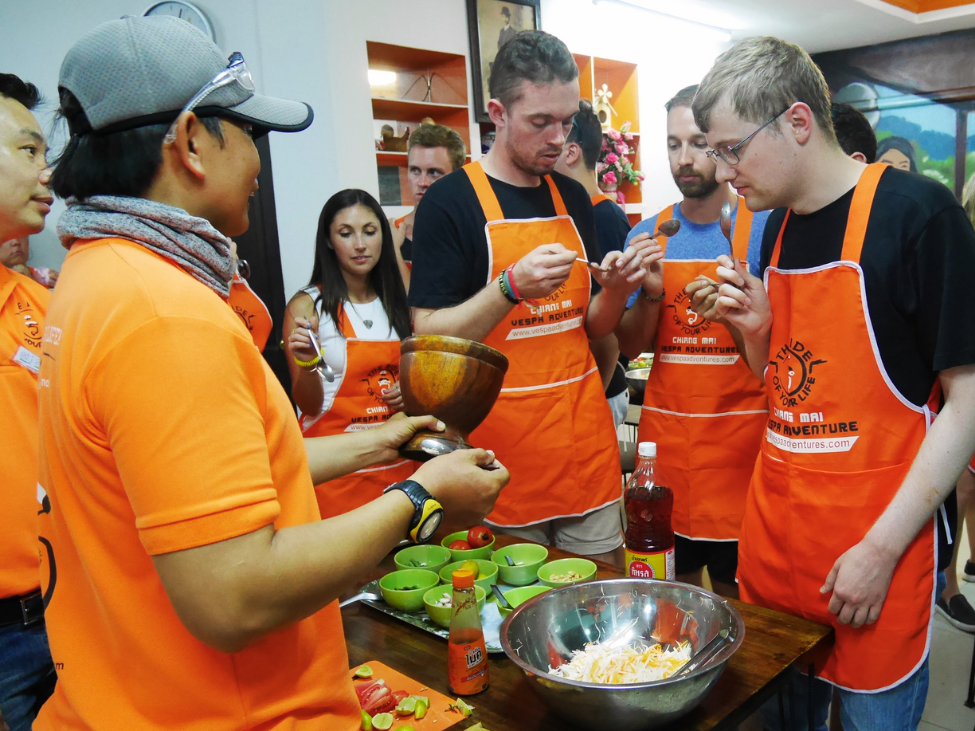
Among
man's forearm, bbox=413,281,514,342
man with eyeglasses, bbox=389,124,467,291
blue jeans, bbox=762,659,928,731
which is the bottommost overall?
blue jeans, bbox=762,659,928,731

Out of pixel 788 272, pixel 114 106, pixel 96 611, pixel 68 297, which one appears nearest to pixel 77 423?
pixel 68 297

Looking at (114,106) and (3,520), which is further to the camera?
(3,520)

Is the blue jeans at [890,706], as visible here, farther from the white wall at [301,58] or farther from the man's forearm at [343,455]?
the white wall at [301,58]

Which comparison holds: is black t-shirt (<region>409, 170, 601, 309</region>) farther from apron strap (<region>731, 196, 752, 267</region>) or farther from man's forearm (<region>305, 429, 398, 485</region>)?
man's forearm (<region>305, 429, 398, 485</region>)

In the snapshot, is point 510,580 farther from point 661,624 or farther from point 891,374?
point 891,374

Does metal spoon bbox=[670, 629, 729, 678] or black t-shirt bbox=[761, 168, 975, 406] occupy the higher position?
black t-shirt bbox=[761, 168, 975, 406]

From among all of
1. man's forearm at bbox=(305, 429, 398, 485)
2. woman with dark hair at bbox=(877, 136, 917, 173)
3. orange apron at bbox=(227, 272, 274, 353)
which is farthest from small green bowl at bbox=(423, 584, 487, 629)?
woman with dark hair at bbox=(877, 136, 917, 173)

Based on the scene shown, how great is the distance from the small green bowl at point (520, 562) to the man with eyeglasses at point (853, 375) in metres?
0.51

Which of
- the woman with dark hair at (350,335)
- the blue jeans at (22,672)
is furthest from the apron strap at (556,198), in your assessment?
the blue jeans at (22,672)

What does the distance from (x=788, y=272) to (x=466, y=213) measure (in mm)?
902

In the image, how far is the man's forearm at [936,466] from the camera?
1351mm

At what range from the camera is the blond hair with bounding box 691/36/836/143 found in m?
1.49

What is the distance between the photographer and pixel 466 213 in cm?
208

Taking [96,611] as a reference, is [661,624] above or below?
below
